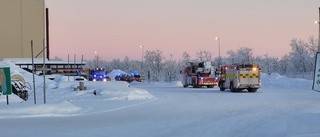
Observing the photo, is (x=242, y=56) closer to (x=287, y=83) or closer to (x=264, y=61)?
(x=264, y=61)

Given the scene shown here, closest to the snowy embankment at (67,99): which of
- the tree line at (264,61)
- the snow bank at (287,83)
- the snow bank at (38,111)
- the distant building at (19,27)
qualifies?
the snow bank at (38,111)

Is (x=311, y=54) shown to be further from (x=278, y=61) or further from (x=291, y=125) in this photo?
(x=291, y=125)

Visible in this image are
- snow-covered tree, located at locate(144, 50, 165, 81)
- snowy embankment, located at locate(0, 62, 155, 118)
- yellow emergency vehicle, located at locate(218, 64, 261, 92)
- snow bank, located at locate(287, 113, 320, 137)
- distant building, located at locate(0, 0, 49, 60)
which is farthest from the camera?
snow-covered tree, located at locate(144, 50, 165, 81)

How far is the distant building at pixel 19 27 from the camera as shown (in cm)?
6919

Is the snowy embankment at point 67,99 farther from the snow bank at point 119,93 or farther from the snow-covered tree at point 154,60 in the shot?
the snow-covered tree at point 154,60

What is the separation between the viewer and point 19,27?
232 feet

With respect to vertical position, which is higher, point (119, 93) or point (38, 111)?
point (119, 93)

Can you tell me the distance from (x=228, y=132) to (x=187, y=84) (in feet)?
128

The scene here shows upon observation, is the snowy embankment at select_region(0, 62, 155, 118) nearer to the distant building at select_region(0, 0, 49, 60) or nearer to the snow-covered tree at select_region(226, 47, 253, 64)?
the distant building at select_region(0, 0, 49, 60)

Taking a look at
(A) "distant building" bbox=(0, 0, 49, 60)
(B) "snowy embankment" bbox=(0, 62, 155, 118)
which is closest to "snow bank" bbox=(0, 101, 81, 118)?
(B) "snowy embankment" bbox=(0, 62, 155, 118)

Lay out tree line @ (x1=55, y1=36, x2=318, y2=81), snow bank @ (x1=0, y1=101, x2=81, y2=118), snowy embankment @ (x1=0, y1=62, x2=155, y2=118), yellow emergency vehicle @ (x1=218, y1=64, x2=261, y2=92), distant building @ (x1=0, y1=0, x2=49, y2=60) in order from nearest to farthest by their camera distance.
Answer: snow bank @ (x1=0, y1=101, x2=81, y2=118)
snowy embankment @ (x1=0, y1=62, x2=155, y2=118)
yellow emergency vehicle @ (x1=218, y1=64, x2=261, y2=92)
distant building @ (x1=0, y1=0, x2=49, y2=60)
tree line @ (x1=55, y1=36, x2=318, y2=81)

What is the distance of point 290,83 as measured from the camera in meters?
51.6

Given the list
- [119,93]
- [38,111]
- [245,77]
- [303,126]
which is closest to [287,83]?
[245,77]

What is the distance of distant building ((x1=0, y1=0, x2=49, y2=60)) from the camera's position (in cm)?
6919
